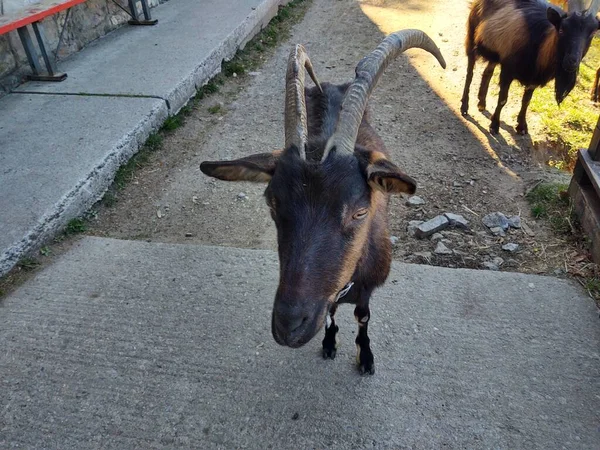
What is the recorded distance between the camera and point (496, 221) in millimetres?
4477

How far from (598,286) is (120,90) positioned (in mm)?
5394

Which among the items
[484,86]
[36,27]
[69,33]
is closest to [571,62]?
[484,86]

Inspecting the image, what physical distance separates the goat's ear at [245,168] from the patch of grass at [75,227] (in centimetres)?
225

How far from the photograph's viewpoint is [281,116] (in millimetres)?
6422

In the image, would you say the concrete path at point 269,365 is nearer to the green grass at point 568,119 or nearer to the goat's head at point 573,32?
the green grass at point 568,119

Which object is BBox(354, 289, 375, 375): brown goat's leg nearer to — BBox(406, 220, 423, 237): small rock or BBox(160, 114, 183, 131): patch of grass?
BBox(406, 220, 423, 237): small rock

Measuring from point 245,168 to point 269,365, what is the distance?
4.29ft

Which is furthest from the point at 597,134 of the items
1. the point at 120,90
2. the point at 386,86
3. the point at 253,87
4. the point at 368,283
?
the point at 120,90

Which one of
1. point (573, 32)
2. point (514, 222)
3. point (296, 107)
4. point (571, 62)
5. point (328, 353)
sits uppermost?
point (296, 107)

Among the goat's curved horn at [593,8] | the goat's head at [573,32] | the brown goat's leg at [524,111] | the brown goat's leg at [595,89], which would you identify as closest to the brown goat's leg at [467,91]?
the brown goat's leg at [524,111]

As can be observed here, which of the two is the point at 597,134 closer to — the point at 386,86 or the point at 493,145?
the point at 493,145

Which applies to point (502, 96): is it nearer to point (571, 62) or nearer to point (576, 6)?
point (571, 62)

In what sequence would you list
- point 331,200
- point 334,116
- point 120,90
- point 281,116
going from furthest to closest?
point 281,116, point 120,90, point 334,116, point 331,200

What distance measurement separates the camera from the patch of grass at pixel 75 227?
4145 millimetres
